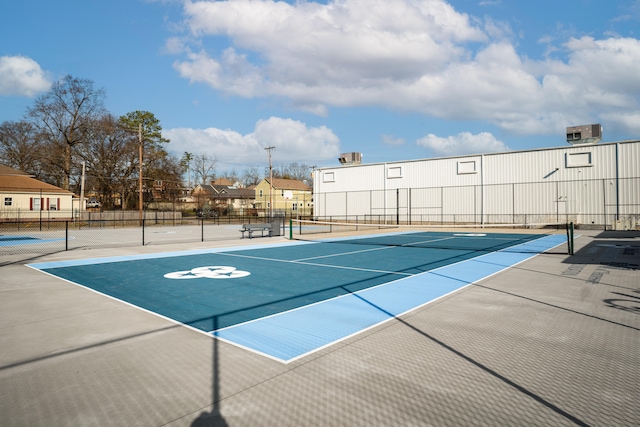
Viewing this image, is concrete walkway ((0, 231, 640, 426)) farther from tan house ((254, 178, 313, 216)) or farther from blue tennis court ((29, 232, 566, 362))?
tan house ((254, 178, 313, 216))

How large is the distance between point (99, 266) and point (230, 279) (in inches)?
216

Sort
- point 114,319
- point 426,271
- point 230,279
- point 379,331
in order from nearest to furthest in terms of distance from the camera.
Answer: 1. point 379,331
2. point 114,319
3. point 230,279
4. point 426,271

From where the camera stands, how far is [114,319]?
6.73 m

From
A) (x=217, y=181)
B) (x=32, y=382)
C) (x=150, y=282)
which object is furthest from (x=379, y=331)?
(x=217, y=181)

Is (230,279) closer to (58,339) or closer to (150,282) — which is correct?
(150,282)

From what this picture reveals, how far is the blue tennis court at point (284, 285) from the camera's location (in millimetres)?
6148

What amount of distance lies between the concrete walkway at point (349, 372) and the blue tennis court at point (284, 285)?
1.53ft

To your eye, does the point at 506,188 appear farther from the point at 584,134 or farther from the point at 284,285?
the point at 284,285

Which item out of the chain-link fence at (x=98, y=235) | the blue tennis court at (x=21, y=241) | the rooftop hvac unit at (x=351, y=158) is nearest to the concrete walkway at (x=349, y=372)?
the chain-link fence at (x=98, y=235)

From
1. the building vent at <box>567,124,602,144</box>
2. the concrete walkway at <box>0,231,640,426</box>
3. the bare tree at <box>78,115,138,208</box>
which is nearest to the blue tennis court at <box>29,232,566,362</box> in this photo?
the concrete walkway at <box>0,231,640,426</box>

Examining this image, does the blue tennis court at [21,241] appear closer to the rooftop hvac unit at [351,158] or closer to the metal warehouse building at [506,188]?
the metal warehouse building at [506,188]

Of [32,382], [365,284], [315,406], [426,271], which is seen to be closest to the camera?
[315,406]

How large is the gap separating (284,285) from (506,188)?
3269 centimetres

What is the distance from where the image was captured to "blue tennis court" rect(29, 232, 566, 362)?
20.2ft
